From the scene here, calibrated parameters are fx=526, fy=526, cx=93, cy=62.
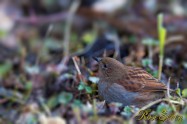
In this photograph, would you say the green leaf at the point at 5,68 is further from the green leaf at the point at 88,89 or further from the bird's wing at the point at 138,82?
the bird's wing at the point at 138,82

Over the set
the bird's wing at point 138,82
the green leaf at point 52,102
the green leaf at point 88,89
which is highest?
the bird's wing at point 138,82

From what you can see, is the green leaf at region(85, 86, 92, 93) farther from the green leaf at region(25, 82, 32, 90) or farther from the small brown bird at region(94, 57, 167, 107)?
the green leaf at region(25, 82, 32, 90)

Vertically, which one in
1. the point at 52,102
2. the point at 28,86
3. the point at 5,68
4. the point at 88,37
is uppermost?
the point at 88,37

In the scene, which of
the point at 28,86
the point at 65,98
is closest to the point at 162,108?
the point at 65,98

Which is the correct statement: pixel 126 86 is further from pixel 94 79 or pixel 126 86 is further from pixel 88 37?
pixel 88 37

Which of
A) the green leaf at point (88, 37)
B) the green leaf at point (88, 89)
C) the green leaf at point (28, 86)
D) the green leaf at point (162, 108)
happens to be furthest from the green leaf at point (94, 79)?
the green leaf at point (88, 37)

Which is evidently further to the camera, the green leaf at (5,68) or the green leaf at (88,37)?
the green leaf at (88,37)

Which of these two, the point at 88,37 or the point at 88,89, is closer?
the point at 88,89

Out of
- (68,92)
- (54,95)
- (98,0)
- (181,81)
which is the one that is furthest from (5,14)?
(181,81)
